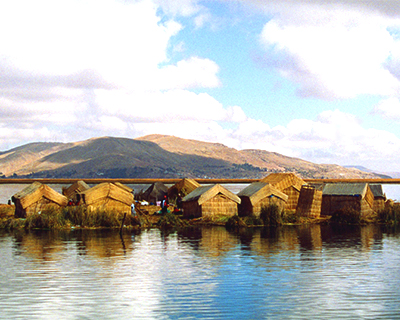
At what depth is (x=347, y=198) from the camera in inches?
1612

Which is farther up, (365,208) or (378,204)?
(378,204)

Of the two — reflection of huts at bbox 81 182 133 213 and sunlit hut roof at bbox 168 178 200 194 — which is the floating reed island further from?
sunlit hut roof at bbox 168 178 200 194

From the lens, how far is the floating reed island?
114 ft

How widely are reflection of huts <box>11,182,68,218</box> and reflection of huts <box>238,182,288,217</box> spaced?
1269 cm

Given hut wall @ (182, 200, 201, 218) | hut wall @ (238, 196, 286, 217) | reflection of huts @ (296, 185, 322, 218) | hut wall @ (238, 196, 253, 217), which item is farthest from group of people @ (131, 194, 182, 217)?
reflection of huts @ (296, 185, 322, 218)

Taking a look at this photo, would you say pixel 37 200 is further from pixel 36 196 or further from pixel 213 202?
pixel 213 202

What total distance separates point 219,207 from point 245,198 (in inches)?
106

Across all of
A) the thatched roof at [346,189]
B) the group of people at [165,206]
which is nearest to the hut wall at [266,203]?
the thatched roof at [346,189]

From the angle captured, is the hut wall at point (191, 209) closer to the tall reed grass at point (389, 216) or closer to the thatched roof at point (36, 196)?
the thatched roof at point (36, 196)

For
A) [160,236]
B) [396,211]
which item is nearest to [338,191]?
[396,211]

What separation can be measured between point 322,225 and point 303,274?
19.9 metres

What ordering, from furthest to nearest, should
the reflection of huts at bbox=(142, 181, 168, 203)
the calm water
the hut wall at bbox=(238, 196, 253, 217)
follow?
the reflection of huts at bbox=(142, 181, 168, 203)
the hut wall at bbox=(238, 196, 253, 217)
the calm water

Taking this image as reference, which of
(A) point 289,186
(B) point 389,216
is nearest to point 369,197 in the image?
(B) point 389,216

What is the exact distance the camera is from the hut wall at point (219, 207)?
37188mm
